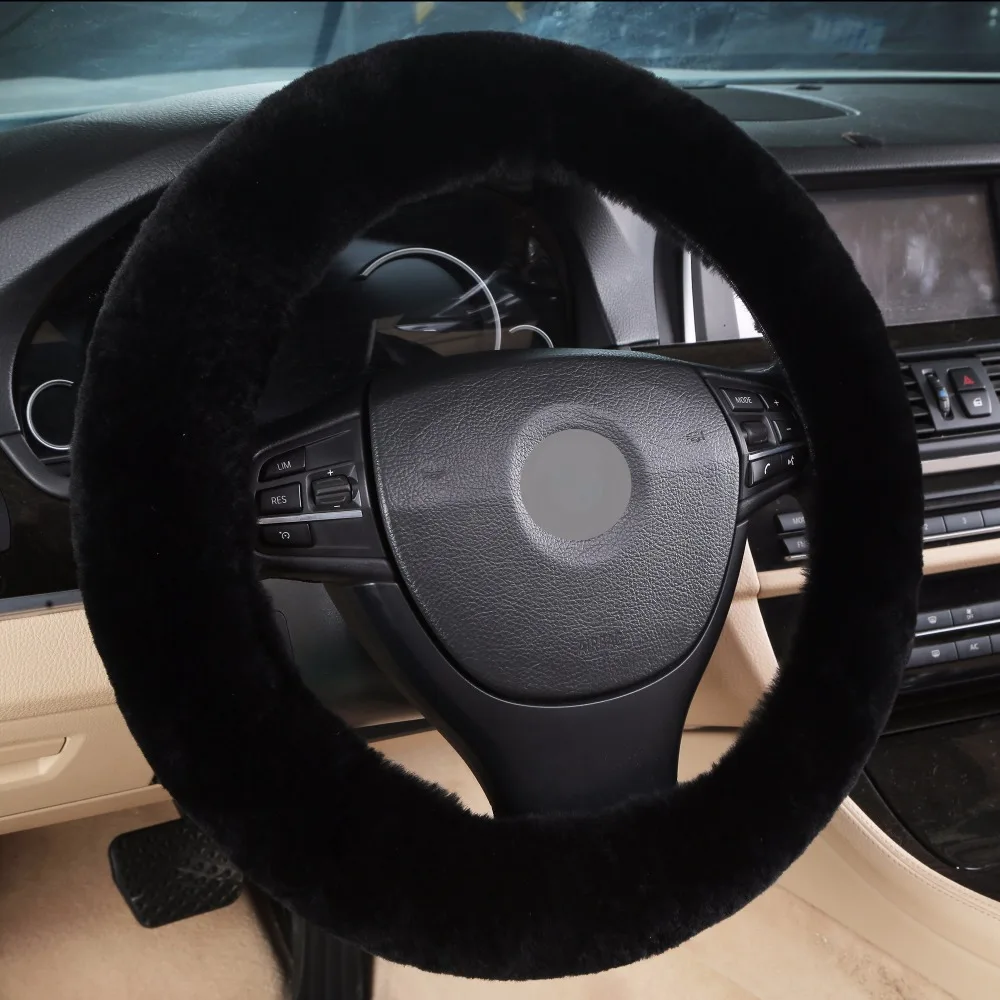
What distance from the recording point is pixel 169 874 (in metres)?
1.12

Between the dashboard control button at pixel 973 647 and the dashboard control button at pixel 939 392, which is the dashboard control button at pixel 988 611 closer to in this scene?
the dashboard control button at pixel 973 647

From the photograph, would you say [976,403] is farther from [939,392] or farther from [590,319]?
[590,319]

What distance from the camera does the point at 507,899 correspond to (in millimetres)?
463

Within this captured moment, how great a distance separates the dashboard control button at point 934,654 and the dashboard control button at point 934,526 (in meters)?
0.12

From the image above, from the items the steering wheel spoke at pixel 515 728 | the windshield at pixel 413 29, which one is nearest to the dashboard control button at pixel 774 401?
the steering wheel spoke at pixel 515 728

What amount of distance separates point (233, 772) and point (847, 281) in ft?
1.57

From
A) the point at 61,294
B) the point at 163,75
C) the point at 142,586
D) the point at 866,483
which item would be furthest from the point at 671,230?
the point at 163,75

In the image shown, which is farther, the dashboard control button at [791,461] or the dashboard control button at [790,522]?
the dashboard control button at [790,522]

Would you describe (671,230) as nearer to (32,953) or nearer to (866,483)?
(866,483)

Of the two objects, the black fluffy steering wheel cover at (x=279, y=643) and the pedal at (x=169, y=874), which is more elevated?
the black fluffy steering wheel cover at (x=279, y=643)

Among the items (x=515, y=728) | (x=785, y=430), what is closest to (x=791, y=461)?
(x=785, y=430)

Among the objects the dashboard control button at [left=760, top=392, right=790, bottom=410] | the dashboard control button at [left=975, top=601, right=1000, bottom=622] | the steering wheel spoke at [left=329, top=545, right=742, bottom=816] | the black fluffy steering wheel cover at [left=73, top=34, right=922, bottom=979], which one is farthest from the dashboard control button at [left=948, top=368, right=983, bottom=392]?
the steering wheel spoke at [left=329, top=545, right=742, bottom=816]

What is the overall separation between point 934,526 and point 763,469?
0.43 meters

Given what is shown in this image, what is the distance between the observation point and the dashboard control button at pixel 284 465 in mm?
565
